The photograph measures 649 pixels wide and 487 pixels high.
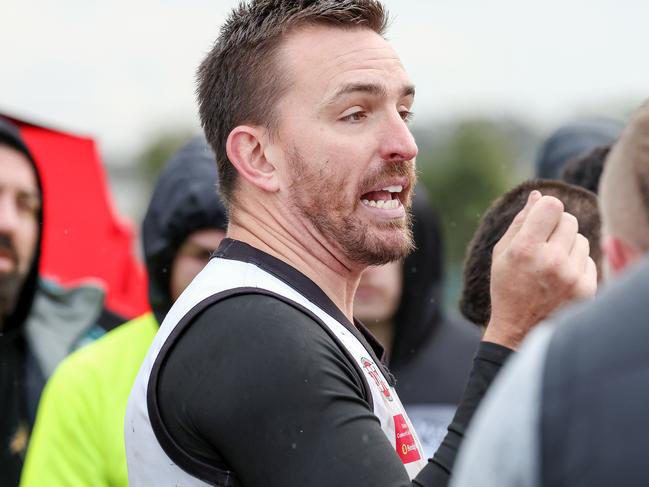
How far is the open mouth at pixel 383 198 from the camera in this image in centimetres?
259

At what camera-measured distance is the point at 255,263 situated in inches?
95.1

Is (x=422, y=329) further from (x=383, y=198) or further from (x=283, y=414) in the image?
(x=283, y=414)

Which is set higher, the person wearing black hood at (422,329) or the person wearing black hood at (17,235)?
the person wearing black hood at (17,235)

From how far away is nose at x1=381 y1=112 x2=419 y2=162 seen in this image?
2.58 meters

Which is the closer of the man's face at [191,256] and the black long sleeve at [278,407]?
the black long sleeve at [278,407]

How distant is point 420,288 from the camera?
525 centimetres

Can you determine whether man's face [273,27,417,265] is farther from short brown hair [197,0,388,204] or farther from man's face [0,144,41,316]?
man's face [0,144,41,316]

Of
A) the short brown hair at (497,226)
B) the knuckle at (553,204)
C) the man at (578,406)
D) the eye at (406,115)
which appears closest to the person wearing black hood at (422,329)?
the short brown hair at (497,226)

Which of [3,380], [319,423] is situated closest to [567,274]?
[319,423]

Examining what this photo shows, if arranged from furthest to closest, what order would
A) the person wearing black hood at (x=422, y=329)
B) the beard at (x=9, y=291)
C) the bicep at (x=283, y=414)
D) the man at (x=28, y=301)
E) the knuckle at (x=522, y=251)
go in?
the beard at (x=9, y=291)
the person wearing black hood at (x=422, y=329)
the man at (x=28, y=301)
the knuckle at (x=522, y=251)
the bicep at (x=283, y=414)

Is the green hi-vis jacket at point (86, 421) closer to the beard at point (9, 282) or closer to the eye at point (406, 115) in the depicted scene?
the beard at point (9, 282)

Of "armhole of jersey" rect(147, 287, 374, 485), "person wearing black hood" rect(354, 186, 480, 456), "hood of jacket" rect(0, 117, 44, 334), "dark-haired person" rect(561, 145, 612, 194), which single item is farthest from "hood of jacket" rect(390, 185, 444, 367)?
"armhole of jersey" rect(147, 287, 374, 485)

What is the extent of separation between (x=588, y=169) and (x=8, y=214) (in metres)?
2.49

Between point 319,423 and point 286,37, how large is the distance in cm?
104
